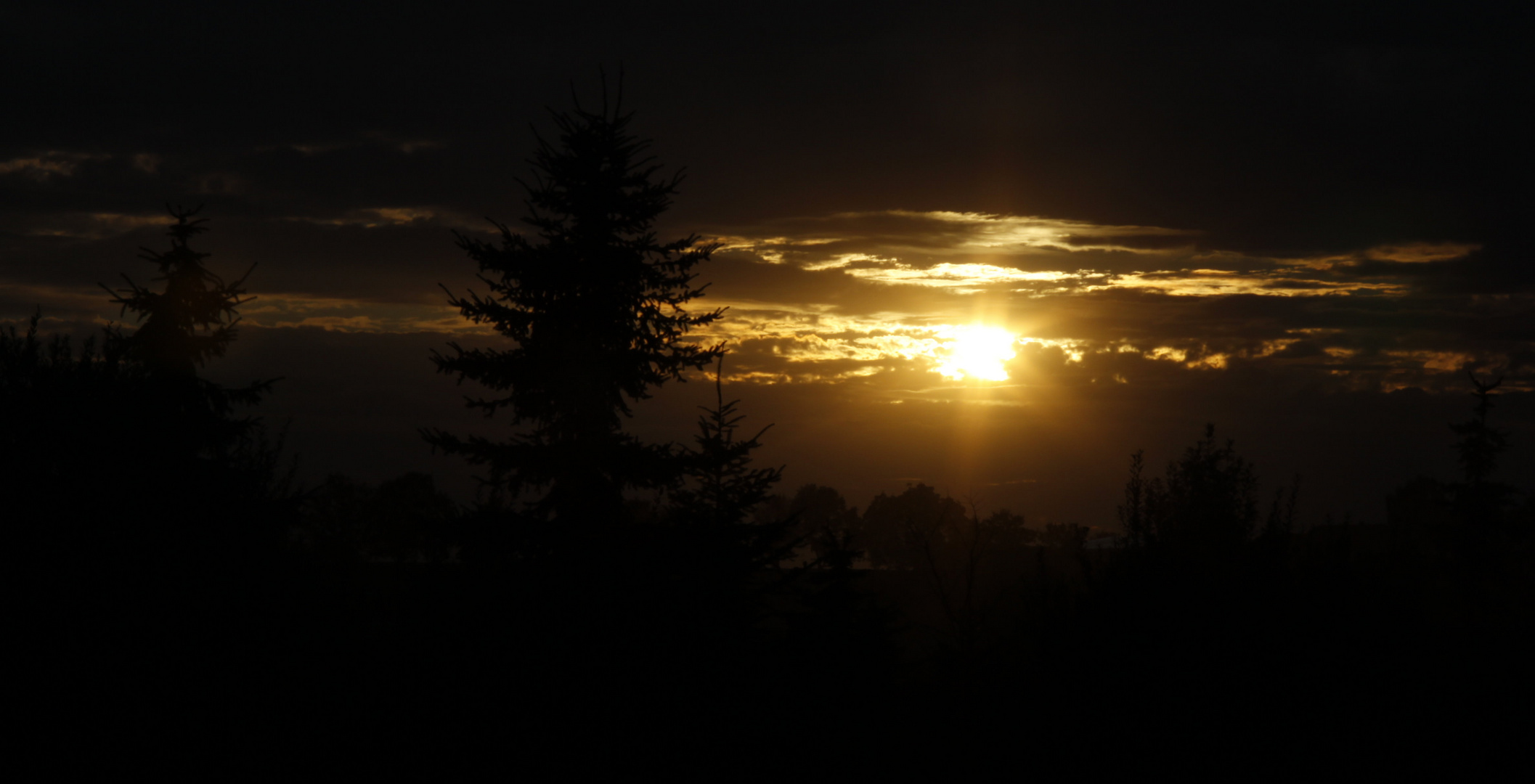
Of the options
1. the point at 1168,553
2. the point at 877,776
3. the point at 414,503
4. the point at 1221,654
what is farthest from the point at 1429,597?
the point at 414,503

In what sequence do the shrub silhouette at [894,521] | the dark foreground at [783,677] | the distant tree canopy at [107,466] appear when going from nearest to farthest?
the dark foreground at [783,677]
the distant tree canopy at [107,466]
the shrub silhouette at [894,521]

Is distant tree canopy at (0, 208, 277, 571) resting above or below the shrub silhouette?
above

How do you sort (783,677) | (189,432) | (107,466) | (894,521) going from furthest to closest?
(894,521) → (189,432) → (107,466) → (783,677)

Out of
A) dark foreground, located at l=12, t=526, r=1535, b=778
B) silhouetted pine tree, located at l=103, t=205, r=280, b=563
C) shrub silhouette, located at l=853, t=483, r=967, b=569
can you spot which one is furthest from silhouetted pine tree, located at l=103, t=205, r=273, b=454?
shrub silhouette, located at l=853, t=483, r=967, b=569

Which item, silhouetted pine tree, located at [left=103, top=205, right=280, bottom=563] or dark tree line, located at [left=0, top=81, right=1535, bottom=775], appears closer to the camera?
dark tree line, located at [left=0, top=81, right=1535, bottom=775]

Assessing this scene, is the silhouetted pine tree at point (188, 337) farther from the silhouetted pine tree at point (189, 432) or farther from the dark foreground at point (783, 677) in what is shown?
the dark foreground at point (783, 677)

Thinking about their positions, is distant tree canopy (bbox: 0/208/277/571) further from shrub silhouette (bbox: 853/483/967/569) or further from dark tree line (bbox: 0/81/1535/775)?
shrub silhouette (bbox: 853/483/967/569)

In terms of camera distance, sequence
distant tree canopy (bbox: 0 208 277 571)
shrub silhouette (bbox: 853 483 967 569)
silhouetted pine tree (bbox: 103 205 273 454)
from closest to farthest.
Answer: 1. distant tree canopy (bbox: 0 208 277 571)
2. silhouetted pine tree (bbox: 103 205 273 454)
3. shrub silhouette (bbox: 853 483 967 569)

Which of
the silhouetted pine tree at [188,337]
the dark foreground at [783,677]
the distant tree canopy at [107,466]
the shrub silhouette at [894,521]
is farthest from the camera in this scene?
the shrub silhouette at [894,521]

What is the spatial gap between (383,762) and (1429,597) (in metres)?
12.7

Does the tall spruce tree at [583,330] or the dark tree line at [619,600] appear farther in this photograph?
the tall spruce tree at [583,330]

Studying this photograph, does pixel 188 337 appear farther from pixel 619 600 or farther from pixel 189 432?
pixel 619 600

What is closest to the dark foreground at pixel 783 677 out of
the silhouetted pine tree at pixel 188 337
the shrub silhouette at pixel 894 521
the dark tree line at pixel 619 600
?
the dark tree line at pixel 619 600

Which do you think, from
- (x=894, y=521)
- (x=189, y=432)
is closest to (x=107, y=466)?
(x=189, y=432)
